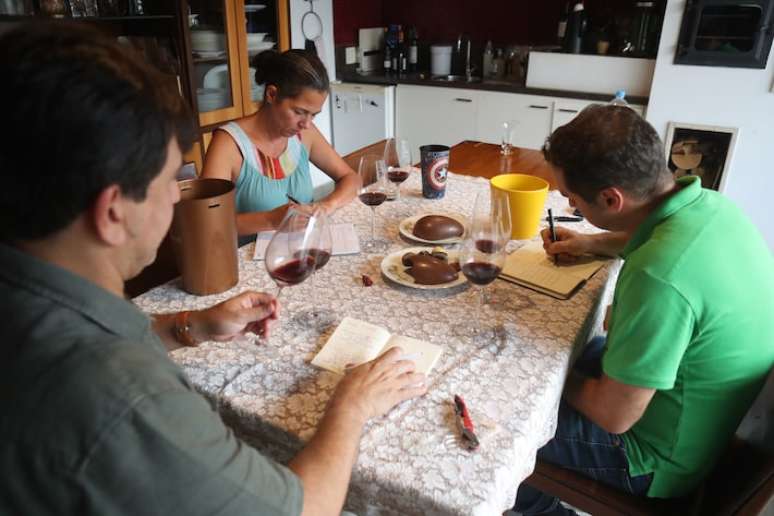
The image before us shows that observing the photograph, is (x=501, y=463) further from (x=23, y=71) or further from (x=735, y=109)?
(x=735, y=109)

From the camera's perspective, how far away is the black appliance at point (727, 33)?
10.2 feet

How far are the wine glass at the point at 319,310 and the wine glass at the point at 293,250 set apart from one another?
12 mm

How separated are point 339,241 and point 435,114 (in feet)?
9.46

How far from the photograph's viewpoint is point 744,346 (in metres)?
1.04

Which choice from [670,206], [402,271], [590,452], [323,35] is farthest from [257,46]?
[590,452]

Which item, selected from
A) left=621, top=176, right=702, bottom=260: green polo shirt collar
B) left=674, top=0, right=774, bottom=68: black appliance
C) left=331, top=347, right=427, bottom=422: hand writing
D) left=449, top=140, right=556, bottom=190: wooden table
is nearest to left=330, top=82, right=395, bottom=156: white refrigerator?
left=449, top=140, right=556, bottom=190: wooden table

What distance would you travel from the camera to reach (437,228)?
1.54m

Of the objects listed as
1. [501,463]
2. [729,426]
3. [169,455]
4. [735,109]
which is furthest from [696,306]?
[735,109]

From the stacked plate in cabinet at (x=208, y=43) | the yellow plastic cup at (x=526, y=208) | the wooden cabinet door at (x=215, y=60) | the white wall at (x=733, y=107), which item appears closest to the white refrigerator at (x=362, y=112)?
the wooden cabinet door at (x=215, y=60)

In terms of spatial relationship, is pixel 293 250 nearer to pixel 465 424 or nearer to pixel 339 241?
pixel 339 241

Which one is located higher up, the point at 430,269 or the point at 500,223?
the point at 500,223

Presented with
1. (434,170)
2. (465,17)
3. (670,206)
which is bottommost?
(434,170)

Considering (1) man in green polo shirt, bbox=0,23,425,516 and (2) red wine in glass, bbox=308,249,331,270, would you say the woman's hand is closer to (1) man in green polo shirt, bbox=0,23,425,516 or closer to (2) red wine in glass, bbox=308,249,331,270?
(2) red wine in glass, bbox=308,249,331,270

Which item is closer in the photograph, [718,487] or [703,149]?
[718,487]
